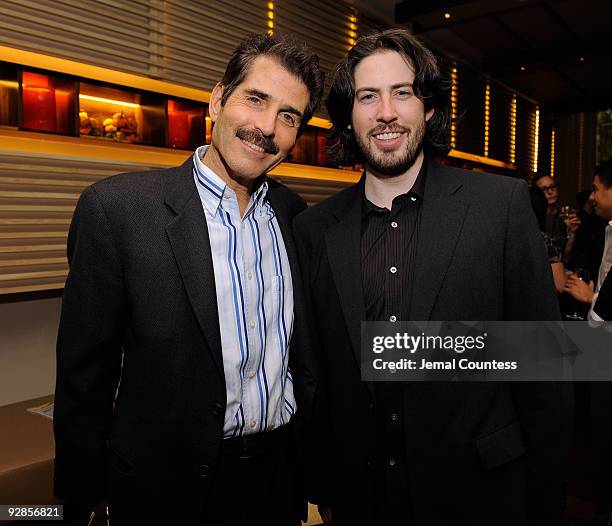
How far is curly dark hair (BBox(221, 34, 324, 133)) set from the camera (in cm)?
167

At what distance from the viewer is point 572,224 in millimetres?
5129

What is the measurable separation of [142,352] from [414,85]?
1.18 meters

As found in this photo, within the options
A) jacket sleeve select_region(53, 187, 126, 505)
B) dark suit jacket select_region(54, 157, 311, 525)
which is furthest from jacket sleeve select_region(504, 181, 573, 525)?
jacket sleeve select_region(53, 187, 126, 505)

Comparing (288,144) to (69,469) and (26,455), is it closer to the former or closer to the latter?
(69,469)

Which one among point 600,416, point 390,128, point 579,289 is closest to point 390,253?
point 390,128

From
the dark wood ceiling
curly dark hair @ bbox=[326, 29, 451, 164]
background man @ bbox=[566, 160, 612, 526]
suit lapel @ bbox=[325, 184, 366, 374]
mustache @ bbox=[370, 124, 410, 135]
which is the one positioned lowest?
background man @ bbox=[566, 160, 612, 526]

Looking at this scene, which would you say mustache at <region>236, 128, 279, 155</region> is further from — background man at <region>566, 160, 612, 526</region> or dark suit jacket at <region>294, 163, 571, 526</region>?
background man at <region>566, 160, 612, 526</region>

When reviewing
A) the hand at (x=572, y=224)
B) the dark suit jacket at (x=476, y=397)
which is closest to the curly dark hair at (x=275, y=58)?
the dark suit jacket at (x=476, y=397)

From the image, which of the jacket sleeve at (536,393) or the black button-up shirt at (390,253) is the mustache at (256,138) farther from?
the jacket sleeve at (536,393)

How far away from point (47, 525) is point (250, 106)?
6.73 feet

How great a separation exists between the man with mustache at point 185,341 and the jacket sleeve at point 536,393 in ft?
2.04

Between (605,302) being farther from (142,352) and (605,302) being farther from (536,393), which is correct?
(142,352)

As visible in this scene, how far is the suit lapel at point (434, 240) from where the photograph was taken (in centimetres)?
151

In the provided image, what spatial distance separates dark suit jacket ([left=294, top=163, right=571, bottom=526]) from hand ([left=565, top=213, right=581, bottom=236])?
3828 mm
